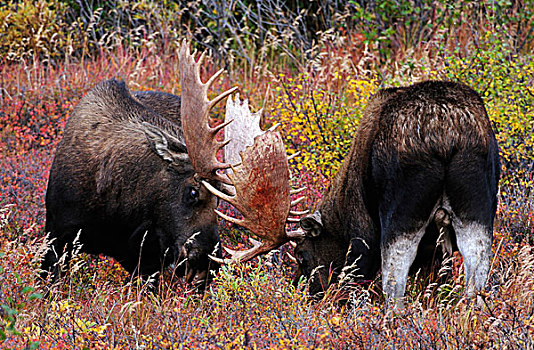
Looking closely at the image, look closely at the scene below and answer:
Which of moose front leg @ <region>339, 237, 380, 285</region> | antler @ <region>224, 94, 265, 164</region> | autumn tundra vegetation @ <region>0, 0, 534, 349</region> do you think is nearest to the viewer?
autumn tundra vegetation @ <region>0, 0, 534, 349</region>

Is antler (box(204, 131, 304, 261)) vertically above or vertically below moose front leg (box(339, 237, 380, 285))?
above

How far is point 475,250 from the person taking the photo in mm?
4656

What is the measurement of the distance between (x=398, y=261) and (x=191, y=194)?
1.62 meters

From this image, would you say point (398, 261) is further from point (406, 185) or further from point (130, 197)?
point (130, 197)

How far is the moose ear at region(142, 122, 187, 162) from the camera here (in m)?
5.48

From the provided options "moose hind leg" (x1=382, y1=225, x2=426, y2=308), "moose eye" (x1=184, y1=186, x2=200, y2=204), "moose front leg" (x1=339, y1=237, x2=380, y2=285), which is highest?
"moose eye" (x1=184, y1=186, x2=200, y2=204)

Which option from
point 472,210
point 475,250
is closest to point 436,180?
point 472,210

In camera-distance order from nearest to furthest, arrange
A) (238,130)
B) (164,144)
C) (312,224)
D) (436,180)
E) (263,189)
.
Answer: (436,180), (263,189), (164,144), (312,224), (238,130)

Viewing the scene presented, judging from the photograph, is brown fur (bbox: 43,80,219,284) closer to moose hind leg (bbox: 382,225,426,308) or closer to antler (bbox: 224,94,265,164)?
antler (bbox: 224,94,265,164)

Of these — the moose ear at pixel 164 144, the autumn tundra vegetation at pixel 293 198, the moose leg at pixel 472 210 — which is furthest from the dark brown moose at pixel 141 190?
the moose leg at pixel 472 210

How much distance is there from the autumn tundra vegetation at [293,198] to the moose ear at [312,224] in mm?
262

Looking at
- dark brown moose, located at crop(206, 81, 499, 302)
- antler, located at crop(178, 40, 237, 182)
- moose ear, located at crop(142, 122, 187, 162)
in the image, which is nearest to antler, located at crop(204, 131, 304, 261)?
dark brown moose, located at crop(206, 81, 499, 302)

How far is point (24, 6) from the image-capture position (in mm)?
12492

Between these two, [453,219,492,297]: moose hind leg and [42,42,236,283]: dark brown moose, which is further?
[42,42,236,283]: dark brown moose
